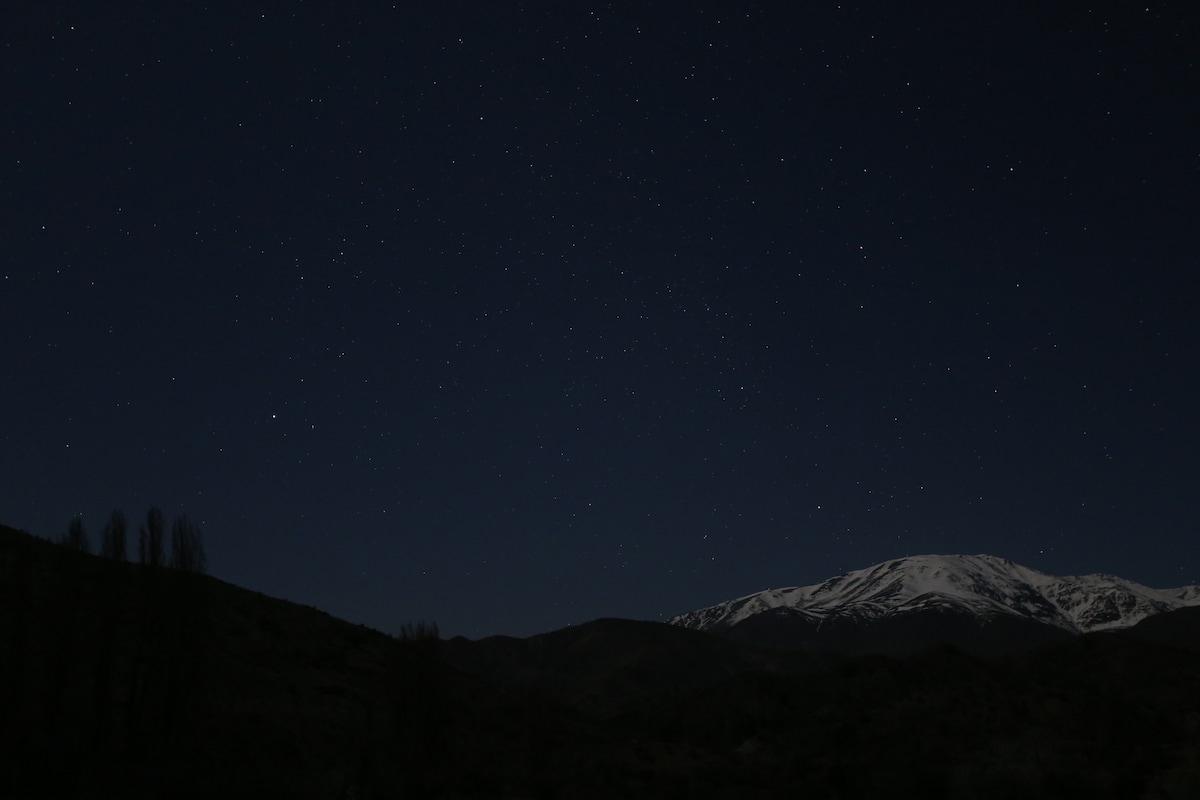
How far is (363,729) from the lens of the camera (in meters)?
44.8

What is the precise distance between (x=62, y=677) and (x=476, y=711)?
88.8ft

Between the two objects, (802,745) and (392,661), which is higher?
(392,661)

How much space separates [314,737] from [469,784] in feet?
29.3

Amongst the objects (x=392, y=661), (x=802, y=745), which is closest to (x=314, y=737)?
(x=392, y=661)

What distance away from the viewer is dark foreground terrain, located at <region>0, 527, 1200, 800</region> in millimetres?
37812

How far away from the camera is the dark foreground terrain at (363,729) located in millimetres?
37812

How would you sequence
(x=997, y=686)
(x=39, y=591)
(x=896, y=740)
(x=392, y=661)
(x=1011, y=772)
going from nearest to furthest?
(x=1011, y=772), (x=392, y=661), (x=39, y=591), (x=896, y=740), (x=997, y=686)

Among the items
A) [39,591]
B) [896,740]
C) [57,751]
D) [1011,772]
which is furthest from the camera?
[896,740]

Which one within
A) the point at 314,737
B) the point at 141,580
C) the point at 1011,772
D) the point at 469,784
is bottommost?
the point at 1011,772

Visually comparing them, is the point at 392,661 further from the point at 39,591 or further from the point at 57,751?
the point at 39,591

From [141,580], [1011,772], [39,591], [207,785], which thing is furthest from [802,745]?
[39,591]

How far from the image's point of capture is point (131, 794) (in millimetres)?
33781

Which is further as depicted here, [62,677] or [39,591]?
[39,591]

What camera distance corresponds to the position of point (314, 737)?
46219 mm
